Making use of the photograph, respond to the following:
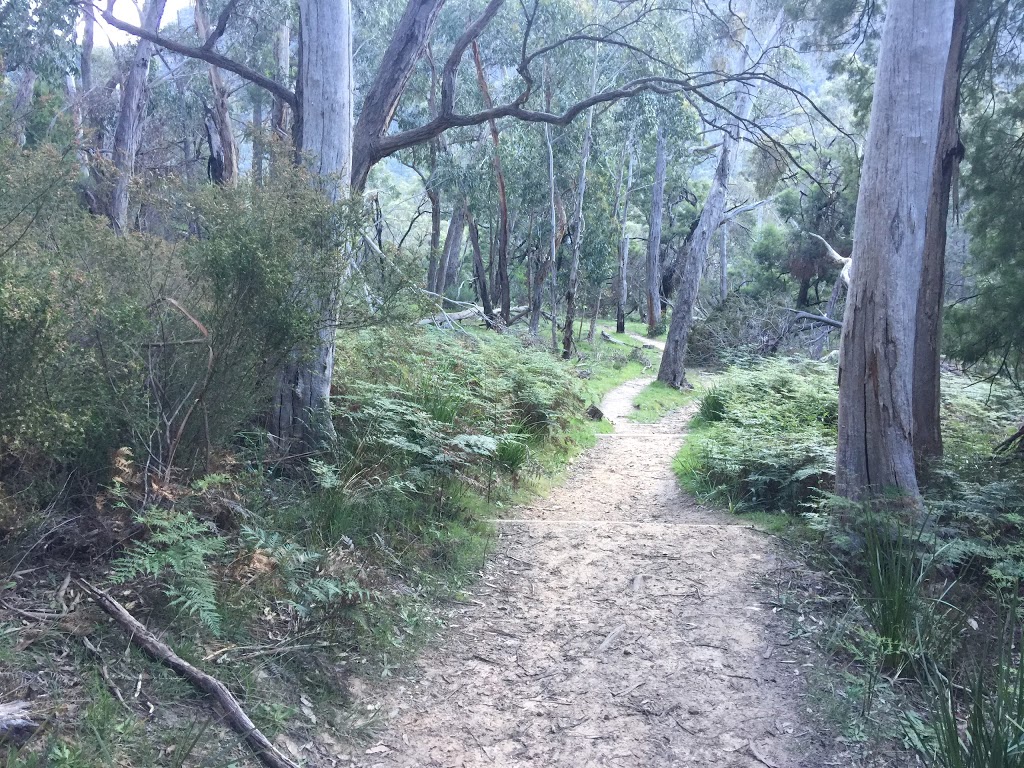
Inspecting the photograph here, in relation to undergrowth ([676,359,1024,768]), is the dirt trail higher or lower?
lower

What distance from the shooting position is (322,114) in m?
5.72

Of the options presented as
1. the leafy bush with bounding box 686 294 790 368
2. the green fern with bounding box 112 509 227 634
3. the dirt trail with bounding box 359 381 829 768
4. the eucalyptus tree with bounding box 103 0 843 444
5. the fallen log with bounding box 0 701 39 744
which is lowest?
the dirt trail with bounding box 359 381 829 768

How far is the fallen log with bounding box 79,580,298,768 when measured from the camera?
285 cm

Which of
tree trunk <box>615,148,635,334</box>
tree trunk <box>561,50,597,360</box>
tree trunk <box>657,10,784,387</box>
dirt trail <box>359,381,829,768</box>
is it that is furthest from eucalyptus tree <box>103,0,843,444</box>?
tree trunk <box>615,148,635,334</box>

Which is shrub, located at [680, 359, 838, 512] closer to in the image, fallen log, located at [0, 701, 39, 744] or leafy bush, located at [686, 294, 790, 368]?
fallen log, located at [0, 701, 39, 744]

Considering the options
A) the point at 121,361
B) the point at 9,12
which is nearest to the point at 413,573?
the point at 121,361

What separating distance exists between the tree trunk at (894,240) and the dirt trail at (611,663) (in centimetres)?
106

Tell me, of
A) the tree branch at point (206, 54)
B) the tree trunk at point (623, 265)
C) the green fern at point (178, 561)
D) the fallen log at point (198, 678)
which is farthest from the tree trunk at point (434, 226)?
the fallen log at point (198, 678)

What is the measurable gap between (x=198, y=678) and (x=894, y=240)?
4.93 meters

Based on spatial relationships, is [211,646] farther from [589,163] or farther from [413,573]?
[589,163]

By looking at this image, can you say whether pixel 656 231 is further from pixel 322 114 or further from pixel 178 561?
pixel 178 561

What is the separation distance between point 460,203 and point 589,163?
3990mm

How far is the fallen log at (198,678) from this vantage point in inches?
112

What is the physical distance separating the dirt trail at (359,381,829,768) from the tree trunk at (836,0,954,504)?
1.06 meters
